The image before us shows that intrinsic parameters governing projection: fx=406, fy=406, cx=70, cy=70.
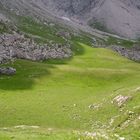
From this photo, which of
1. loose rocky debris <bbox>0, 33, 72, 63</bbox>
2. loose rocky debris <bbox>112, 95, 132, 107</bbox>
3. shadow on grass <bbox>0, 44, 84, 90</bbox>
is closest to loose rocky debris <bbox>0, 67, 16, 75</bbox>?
shadow on grass <bbox>0, 44, 84, 90</bbox>

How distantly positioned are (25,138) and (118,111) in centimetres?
2259

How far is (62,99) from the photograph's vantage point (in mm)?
66312

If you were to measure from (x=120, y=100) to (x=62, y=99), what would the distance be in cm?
1366

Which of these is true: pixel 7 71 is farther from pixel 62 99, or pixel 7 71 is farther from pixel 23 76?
pixel 62 99

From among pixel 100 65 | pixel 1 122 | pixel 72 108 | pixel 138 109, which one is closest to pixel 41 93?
pixel 72 108

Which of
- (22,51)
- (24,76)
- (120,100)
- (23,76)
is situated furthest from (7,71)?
(120,100)

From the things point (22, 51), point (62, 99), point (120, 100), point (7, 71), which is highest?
point (120, 100)

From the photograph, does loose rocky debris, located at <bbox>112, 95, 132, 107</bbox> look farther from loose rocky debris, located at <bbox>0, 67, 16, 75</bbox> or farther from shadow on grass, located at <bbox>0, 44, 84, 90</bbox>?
loose rocky debris, located at <bbox>0, 67, 16, 75</bbox>

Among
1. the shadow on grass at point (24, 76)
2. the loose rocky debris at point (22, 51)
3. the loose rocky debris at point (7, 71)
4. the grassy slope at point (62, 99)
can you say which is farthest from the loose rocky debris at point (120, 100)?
the loose rocky debris at point (22, 51)

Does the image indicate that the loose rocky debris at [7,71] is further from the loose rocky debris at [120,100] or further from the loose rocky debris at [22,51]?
the loose rocky debris at [120,100]

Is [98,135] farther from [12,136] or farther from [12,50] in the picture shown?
[12,50]

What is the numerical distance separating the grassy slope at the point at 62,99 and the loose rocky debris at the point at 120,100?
79 cm

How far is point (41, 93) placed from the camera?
7162cm

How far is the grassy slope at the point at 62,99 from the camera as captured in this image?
46606 millimetres
